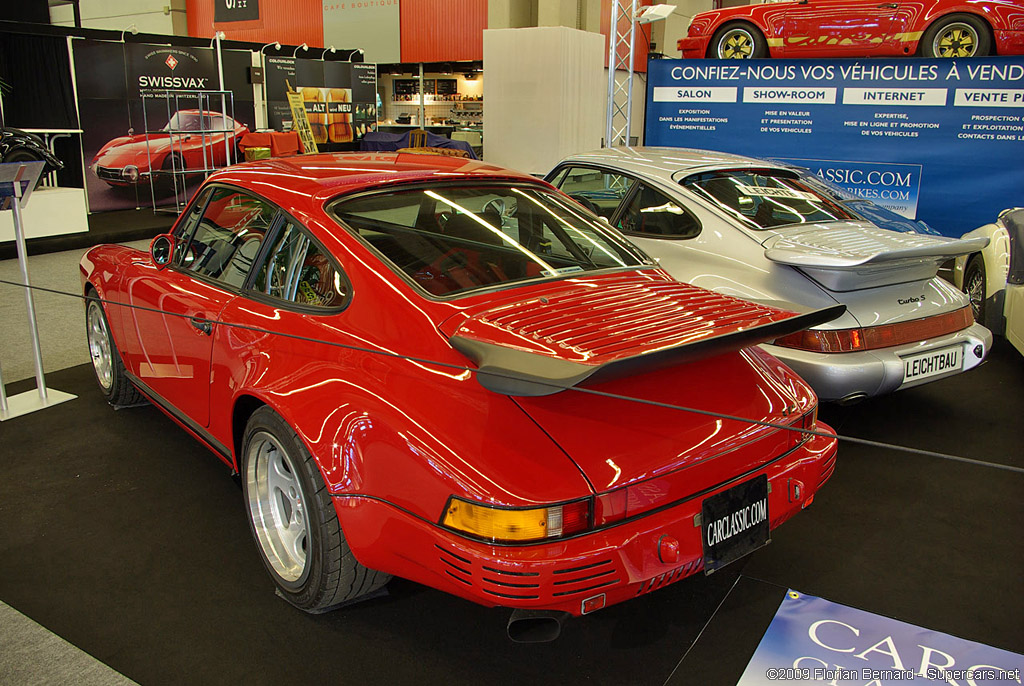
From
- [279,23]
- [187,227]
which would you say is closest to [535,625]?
[187,227]

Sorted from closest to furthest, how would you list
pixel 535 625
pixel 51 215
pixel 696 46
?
pixel 535 625
pixel 51 215
pixel 696 46

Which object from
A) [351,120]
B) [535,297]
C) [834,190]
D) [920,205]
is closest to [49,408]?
[535,297]

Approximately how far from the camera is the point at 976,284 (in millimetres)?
5469

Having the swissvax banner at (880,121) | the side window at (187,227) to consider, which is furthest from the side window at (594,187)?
the swissvax banner at (880,121)

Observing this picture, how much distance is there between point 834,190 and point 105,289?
4.27 m

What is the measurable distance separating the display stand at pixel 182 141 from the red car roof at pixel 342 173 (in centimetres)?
958

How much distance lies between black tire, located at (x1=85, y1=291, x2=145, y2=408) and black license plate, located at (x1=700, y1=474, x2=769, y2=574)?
117 inches

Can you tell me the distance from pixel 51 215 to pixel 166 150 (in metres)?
3.20

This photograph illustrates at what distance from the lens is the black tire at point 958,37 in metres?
8.51

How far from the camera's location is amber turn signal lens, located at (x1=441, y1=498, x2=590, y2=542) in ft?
5.71

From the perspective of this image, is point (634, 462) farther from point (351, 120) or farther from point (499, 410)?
point (351, 120)

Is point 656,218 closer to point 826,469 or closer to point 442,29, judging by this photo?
point 826,469

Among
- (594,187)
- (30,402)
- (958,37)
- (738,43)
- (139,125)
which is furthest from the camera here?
(139,125)

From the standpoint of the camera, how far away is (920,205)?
27.0 ft
